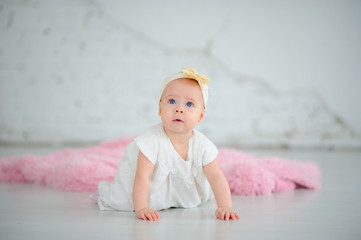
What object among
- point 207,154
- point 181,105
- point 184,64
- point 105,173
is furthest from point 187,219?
point 184,64

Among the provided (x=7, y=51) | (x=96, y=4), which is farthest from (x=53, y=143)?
(x=96, y=4)

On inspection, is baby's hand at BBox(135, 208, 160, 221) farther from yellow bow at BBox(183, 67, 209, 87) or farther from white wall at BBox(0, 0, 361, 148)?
white wall at BBox(0, 0, 361, 148)

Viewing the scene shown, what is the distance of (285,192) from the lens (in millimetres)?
1684

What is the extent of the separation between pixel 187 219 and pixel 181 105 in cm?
34

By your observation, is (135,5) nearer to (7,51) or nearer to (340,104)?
(7,51)

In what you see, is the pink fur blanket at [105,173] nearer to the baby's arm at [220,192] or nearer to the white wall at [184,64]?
the baby's arm at [220,192]

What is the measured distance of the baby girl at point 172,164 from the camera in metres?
1.19

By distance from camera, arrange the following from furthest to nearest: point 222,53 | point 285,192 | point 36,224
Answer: point 222,53
point 285,192
point 36,224

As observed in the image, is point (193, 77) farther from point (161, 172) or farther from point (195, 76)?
point (161, 172)

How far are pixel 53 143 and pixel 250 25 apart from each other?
244 centimetres

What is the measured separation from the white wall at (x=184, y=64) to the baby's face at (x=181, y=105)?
288 cm

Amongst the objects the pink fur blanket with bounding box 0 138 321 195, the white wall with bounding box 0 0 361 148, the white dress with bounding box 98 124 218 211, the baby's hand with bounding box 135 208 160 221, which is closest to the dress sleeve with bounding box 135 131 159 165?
the white dress with bounding box 98 124 218 211

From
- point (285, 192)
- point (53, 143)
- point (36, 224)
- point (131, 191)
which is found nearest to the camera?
point (36, 224)

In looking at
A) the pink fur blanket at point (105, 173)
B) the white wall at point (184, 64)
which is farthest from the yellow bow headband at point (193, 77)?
the white wall at point (184, 64)
